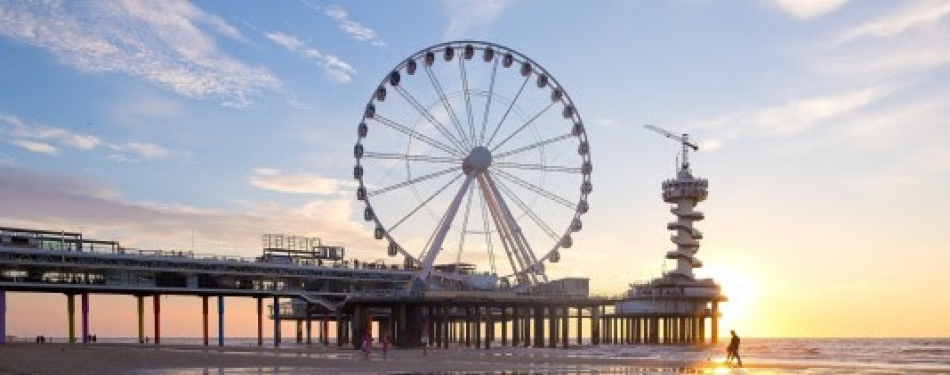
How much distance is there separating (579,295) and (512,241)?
14285 mm

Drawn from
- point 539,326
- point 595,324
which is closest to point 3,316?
point 539,326

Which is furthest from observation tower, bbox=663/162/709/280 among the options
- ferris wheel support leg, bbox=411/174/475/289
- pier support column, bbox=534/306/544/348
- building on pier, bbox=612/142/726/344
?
ferris wheel support leg, bbox=411/174/475/289

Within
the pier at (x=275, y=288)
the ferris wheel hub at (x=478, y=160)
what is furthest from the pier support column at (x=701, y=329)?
the ferris wheel hub at (x=478, y=160)

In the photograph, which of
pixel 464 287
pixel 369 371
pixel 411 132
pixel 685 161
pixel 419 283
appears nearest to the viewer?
pixel 369 371

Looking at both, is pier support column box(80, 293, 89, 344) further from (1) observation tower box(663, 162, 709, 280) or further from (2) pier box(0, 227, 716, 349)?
(1) observation tower box(663, 162, 709, 280)

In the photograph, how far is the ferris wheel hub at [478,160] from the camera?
69.0m

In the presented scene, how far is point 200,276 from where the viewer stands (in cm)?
8344

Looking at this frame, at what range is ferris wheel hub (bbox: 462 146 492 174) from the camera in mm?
69000

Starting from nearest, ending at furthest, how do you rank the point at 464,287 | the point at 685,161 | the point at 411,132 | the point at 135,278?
1. the point at 411,132
2. the point at 135,278
3. the point at 464,287
4. the point at 685,161

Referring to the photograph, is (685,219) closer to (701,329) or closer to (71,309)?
(701,329)

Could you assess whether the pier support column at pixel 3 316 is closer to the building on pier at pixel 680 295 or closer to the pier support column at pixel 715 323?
the building on pier at pixel 680 295

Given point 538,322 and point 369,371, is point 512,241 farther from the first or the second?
point 369,371

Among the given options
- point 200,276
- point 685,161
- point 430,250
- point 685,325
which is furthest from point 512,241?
point 685,161

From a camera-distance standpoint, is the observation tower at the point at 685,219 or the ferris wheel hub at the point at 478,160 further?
the observation tower at the point at 685,219
